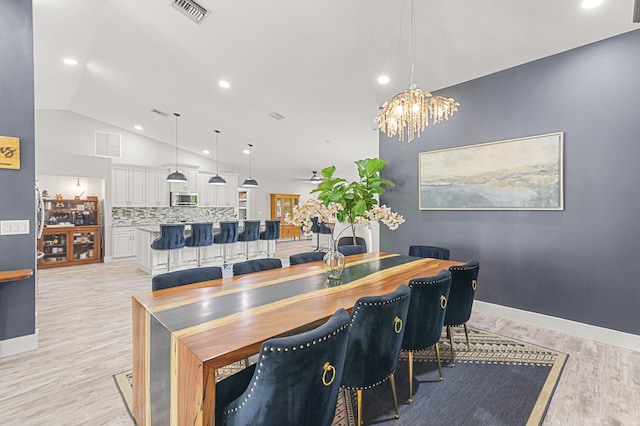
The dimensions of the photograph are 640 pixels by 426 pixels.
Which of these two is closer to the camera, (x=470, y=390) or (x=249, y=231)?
(x=470, y=390)

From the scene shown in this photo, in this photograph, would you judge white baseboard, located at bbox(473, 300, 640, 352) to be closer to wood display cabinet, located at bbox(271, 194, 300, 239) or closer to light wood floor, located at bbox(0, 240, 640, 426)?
light wood floor, located at bbox(0, 240, 640, 426)

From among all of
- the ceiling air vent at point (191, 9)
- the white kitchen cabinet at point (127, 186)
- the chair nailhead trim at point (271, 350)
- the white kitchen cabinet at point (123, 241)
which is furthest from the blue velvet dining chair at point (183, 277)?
the white kitchen cabinet at point (127, 186)

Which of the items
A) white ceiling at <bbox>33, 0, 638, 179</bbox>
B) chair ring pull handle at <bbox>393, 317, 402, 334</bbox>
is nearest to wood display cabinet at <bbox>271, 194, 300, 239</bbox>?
white ceiling at <bbox>33, 0, 638, 179</bbox>

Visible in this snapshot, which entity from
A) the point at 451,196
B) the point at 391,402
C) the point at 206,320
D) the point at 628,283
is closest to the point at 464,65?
the point at 451,196

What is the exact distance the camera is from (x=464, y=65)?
351cm

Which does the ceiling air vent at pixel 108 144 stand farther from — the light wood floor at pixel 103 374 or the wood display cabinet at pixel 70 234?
the light wood floor at pixel 103 374

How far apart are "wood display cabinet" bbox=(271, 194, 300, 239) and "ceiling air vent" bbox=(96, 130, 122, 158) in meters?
5.16

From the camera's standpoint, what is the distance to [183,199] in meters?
8.71

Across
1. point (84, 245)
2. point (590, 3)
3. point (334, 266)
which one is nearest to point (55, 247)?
point (84, 245)

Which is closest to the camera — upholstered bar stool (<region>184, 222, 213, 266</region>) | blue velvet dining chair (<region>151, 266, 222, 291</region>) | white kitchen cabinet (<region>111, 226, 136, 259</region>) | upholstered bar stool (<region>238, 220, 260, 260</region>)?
blue velvet dining chair (<region>151, 266, 222, 291</region>)

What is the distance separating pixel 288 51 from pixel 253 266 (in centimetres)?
276

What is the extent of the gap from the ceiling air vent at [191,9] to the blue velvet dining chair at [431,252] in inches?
144

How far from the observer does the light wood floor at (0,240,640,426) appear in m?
1.89

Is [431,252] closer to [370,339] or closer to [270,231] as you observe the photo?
[370,339]
